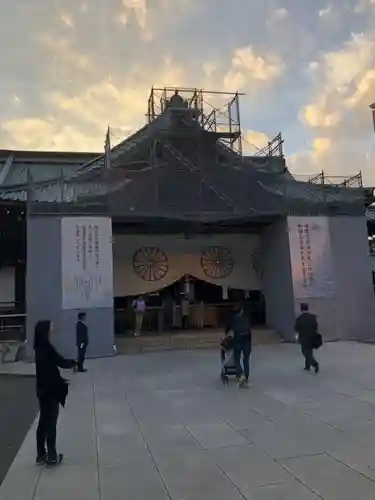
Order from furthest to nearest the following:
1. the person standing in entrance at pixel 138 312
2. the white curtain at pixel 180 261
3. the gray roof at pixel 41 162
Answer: the gray roof at pixel 41 162 → the white curtain at pixel 180 261 → the person standing in entrance at pixel 138 312

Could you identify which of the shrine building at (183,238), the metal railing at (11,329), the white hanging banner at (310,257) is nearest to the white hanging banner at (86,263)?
the shrine building at (183,238)

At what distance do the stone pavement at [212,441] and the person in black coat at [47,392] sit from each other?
20 centimetres

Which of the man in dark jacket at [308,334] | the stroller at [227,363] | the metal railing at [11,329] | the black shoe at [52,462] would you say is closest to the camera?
the black shoe at [52,462]

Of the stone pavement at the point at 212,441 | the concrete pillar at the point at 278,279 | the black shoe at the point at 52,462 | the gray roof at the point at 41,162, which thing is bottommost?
the stone pavement at the point at 212,441

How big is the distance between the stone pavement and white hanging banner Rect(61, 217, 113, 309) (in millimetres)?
4677

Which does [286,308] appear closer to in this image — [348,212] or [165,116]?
[348,212]

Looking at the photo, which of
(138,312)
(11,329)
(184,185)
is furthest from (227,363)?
(11,329)

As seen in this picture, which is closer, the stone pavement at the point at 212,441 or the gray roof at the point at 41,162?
the stone pavement at the point at 212,441

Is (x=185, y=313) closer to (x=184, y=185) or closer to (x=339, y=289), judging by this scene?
(x=184, y=185)

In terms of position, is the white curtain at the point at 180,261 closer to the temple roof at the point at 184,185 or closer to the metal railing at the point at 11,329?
the temple roof at the point at 184,185

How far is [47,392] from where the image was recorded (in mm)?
4836

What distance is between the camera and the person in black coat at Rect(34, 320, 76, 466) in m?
4.82

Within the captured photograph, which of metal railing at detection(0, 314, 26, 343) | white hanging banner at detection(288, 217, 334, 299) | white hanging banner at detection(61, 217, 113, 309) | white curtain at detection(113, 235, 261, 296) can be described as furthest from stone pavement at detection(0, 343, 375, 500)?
white curtain at detection(113, 235, 261, 296)

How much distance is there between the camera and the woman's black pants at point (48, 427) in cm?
479
